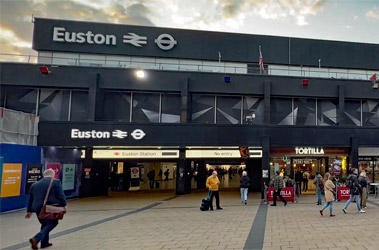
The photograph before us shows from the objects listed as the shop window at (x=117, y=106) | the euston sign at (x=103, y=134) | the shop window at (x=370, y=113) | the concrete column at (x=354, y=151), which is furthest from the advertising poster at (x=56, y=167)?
the shop window at (x=370, y=113)

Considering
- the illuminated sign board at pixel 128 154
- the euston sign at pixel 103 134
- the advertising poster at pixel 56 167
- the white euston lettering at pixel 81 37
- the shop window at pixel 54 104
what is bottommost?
the advertising poster at pixel 56 167

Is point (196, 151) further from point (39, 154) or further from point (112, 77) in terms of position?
point (39, 154)

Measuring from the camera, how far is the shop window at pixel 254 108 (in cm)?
2055

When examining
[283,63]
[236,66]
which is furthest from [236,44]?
[283,63]

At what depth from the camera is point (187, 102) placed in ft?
63.9

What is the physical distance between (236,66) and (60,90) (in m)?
12.6

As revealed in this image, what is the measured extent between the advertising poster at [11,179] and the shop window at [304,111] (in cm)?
1671

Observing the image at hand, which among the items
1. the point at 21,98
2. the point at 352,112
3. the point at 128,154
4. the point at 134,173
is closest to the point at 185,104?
the point at 128,154

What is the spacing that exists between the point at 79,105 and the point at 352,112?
61.1 feet

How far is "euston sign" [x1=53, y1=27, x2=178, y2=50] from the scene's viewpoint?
21969mm

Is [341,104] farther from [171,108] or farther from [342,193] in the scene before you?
[171,108]

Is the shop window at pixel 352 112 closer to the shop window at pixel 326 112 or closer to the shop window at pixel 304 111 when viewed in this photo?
the shop window at pixel 326 112

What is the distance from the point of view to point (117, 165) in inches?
990

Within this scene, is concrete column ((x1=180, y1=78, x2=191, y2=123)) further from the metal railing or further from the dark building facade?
the metal railing
